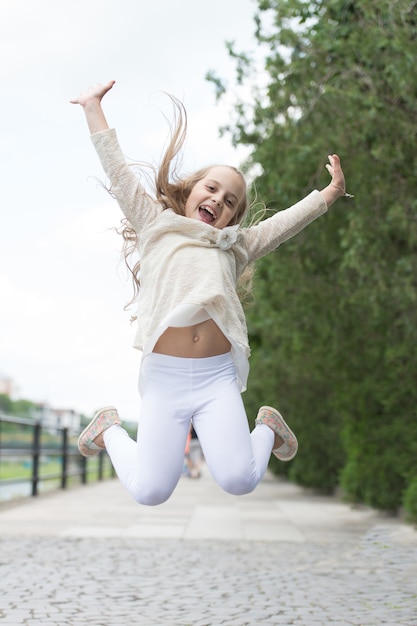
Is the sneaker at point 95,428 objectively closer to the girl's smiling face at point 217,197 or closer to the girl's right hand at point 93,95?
the girl's smiling face at point 217,197

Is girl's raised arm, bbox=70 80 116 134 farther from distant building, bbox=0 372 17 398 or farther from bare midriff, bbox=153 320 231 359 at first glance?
distant building, bbox=0 372 17 398

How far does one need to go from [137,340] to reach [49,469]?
12.5m

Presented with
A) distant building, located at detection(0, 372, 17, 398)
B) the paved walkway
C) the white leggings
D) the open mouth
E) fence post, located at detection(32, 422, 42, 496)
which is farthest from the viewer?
distant building, located at detection(0, 372, 17, 398)

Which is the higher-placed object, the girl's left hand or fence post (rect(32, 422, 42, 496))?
the girl's left hand

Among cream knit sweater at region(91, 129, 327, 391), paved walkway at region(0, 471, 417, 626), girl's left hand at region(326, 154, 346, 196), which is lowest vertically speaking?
paved walkway at region(0, 471, 417, 626)

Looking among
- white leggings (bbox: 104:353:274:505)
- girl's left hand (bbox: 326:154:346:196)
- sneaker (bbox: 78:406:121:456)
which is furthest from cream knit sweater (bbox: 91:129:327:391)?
sneaker (bbox: 78:406:121:456)

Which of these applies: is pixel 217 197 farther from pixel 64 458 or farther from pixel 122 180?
pixel 64 458

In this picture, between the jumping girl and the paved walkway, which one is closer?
the jumping girl

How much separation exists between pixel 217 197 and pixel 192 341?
673 millimetres

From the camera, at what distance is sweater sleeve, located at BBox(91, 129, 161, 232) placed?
14.3 ft

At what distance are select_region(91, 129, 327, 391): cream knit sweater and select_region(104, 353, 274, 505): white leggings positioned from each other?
14 centimetres

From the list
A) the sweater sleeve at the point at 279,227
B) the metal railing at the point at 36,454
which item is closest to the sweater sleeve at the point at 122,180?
the sweater sleeve at the point at 279,227

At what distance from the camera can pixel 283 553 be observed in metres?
8.73

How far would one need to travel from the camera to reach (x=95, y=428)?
4.78 meters
